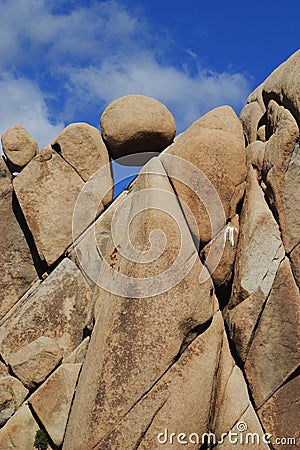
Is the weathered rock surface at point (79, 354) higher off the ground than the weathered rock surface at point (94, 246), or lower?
lower

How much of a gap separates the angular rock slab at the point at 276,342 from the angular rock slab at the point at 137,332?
1353 millimetres

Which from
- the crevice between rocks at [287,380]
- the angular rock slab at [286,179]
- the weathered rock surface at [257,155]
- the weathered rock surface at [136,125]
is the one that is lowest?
the crevice between rocks at [287,380]

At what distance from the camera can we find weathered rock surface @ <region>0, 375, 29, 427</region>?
14.0 m

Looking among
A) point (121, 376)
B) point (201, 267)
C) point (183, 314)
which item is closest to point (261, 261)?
point (201, 267)

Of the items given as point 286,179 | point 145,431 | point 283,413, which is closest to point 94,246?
point 145,431

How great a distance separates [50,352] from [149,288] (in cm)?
333

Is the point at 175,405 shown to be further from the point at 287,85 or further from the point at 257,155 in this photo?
the point at 287,85

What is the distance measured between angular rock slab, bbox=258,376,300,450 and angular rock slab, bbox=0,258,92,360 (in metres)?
5.07

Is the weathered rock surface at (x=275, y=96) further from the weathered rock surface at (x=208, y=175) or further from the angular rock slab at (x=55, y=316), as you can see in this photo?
the angular rock slab at (x=55, y=316)

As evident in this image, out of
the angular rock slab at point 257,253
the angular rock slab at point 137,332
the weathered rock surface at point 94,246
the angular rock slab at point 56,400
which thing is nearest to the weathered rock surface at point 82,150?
the weathered rock surface at point 94,246

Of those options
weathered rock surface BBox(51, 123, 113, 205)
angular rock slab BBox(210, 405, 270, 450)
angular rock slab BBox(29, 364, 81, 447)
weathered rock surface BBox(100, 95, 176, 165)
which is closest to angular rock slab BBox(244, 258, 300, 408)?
angular rock slab BBox(210, 405, 270, 450)

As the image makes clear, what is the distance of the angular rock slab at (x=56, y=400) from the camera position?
1327cm

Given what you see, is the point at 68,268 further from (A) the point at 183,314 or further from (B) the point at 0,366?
(A) the point at 183,314

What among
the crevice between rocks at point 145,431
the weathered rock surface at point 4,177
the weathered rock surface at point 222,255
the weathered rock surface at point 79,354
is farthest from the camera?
the weathered rock surface at point 4,177
